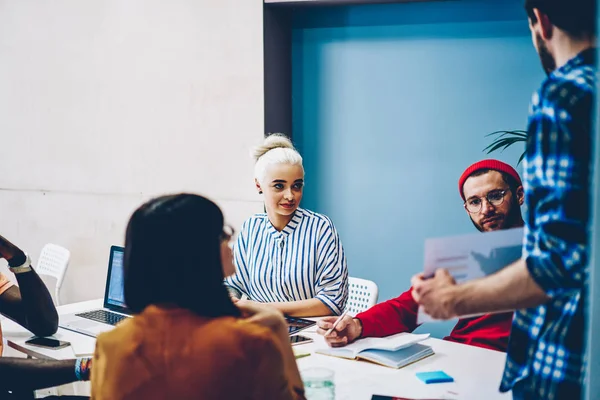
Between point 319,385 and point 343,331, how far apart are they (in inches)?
19.3

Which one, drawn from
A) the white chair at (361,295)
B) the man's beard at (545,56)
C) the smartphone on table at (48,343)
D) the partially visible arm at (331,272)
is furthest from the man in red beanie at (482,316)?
the man's beard at (545,56)

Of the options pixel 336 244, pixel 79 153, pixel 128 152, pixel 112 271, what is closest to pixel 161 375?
pixel 112 271

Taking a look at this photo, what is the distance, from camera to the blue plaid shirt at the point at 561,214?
112cm

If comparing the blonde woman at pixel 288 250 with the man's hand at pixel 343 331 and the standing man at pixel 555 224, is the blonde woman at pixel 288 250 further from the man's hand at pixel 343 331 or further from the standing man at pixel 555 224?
the standing man at pixel 555 224

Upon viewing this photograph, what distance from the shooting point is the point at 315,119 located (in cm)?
404

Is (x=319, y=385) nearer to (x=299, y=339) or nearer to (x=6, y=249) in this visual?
(x=299, y=339)

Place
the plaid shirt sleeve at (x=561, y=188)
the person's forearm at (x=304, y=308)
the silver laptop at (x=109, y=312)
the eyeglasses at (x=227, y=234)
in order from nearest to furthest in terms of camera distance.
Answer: the plaid shirt sleeve at (x=561, y=188) < the eyeglasses at (x=227, y=234) < the silver laptop at (x=109, y=312) < the person's forearm at (x=304, y=308)

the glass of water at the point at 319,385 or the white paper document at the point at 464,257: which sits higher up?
the white paper document at the point at 464,257

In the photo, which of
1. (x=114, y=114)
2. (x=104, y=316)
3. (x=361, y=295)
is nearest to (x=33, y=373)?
(x=104, y=316)

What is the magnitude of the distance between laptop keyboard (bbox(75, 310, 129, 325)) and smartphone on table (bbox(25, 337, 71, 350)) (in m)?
0.29

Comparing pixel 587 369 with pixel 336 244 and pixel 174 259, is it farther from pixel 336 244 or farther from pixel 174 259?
pixel 336 244

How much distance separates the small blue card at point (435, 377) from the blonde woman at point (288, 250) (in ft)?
3.17

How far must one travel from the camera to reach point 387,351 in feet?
7.30

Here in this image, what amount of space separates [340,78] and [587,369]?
3123 millimetres
